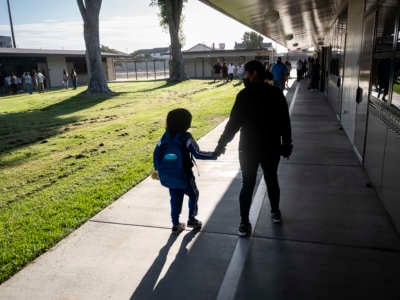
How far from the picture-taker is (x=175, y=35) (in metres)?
31.5

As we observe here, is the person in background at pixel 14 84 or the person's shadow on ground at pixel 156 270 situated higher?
the person in background at pixel 14 84

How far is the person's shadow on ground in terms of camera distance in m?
2.78

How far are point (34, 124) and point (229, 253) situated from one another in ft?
35.0

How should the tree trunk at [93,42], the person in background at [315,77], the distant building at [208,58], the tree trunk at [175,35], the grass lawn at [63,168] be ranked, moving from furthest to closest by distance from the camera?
the distant building at [208,58]
the tree trunk at [175,35]
the tree trunk at [93,42]
the person in background at [315,77]
the grass lawn at [63,168]

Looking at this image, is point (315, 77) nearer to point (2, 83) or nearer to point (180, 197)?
point (180, 197)

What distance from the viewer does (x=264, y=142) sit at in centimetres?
342

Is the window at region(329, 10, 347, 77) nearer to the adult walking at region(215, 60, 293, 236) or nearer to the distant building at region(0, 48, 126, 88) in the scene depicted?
the adult walking at region(215, 60, 293, 236)

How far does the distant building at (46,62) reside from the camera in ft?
90.2

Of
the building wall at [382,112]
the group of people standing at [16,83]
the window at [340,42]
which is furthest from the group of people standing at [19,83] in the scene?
the building wall at [382,112]

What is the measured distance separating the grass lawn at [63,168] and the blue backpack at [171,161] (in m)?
1.40

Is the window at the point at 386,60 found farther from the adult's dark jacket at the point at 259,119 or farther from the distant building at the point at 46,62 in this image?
the distant building at the point at 46,62

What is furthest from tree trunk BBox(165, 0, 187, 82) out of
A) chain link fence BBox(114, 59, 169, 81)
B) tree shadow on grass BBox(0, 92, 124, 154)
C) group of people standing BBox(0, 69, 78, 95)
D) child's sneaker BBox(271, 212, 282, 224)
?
child's sneaker BBox(271, 212, 282, 224)

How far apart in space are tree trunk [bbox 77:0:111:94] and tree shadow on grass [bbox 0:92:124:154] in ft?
21.8

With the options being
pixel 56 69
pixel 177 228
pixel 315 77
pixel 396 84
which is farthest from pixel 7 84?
pixel 396 84
